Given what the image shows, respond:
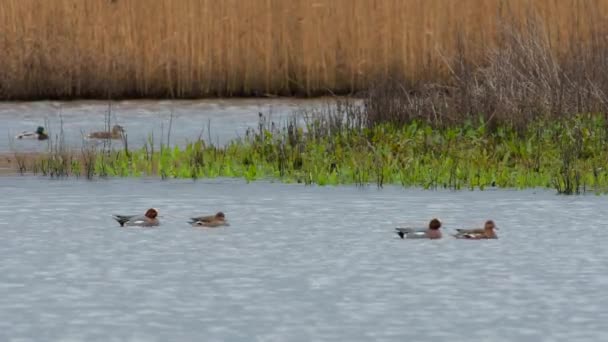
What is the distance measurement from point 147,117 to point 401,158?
252 inches

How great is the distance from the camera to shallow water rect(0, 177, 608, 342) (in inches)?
313

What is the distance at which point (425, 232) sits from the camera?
423 inches

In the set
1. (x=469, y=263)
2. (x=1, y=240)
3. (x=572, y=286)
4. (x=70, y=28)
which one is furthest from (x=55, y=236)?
(x=70, y=28)

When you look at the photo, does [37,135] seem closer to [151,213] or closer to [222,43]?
[222,43]

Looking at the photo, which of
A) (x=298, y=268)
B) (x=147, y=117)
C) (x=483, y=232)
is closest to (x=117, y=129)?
(x=147, y=117)

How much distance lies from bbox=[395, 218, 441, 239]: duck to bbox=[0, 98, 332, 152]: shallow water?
700 centimetres

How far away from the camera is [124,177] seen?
14.8 meters

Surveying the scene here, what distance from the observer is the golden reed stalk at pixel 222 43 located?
21.1 metres

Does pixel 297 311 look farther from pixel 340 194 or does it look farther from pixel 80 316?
pixel 340 194

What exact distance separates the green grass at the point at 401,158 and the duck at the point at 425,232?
2.66 m

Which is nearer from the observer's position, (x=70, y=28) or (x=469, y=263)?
(x=469, y=263)

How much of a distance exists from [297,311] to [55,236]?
3.18 m

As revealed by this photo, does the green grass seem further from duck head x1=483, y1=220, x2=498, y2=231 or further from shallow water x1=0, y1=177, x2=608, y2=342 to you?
duck head x1=483, y1=220, x2=498, y2=231

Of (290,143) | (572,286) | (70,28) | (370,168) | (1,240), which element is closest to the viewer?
(572,286)
